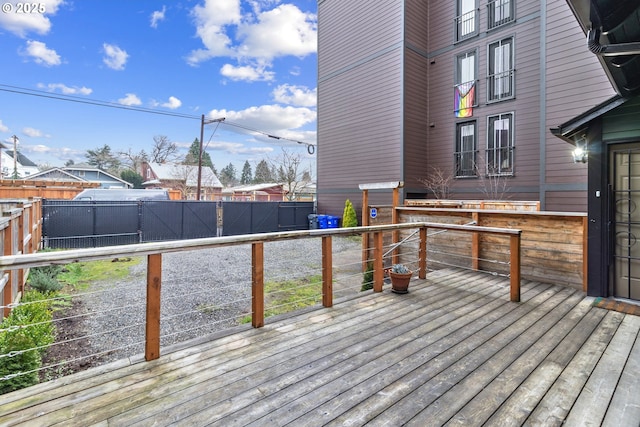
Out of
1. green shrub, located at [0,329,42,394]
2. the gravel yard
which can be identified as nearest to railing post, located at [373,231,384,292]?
the gravel yard

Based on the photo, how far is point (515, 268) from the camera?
11.7 feet

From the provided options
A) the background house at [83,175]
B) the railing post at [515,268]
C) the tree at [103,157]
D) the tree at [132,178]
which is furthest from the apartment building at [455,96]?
the tree at [103,157]

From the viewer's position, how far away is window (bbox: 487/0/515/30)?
905 centimetres

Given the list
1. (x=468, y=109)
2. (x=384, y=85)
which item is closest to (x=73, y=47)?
(x=384, y=85)

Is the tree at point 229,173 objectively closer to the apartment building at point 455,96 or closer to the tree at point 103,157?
the tree at point 103,157

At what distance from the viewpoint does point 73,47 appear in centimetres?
2181

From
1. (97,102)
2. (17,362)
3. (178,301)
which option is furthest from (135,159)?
(17,362)

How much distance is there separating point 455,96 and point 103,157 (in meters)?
42.0

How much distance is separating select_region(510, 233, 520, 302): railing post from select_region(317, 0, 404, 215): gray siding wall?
667 centimetres

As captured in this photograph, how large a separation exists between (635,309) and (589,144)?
6.23 feet

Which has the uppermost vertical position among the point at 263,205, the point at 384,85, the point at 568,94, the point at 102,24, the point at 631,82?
the point at 102,24

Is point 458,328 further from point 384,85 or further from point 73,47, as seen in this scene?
point 73,47

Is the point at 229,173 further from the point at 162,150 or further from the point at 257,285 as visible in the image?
the point at 257,285

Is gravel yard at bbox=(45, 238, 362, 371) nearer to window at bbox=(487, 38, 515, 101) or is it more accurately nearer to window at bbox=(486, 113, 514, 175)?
window at bbox=(486, 113, 514, 175)
